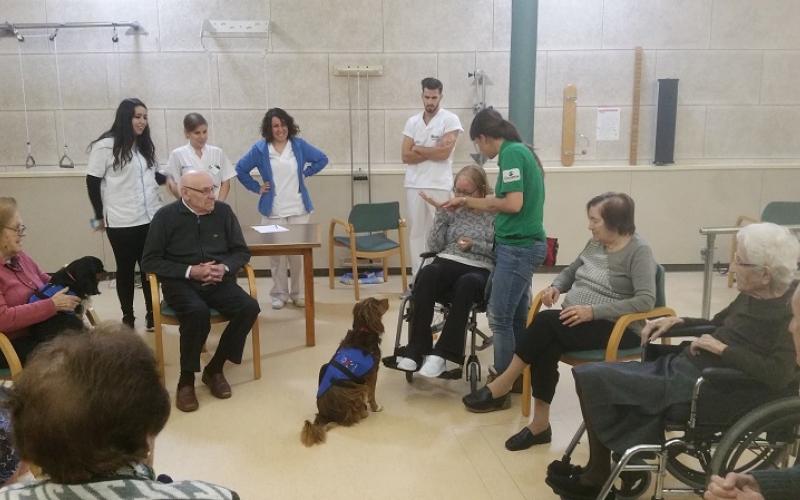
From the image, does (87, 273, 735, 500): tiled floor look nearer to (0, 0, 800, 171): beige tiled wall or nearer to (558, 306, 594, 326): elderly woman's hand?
(558, 306, 594, 326): elderly woman's hand

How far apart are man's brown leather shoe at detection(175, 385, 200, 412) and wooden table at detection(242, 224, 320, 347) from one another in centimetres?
86

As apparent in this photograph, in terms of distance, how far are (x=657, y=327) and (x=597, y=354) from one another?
34 centimetres

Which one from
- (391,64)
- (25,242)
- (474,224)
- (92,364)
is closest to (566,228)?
(391,64)

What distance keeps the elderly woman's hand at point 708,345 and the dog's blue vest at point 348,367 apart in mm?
1400

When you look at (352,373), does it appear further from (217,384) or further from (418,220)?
(418,220)

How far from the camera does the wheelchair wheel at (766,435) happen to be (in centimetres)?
209

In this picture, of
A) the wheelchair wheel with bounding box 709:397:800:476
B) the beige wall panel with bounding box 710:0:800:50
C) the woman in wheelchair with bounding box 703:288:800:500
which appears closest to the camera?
the woman in wheelchair with bounding box 703:288:800:500

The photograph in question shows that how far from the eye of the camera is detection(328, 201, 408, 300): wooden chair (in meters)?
5.44

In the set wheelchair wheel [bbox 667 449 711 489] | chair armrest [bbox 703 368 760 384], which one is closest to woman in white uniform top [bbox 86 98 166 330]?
wheelchair wheel [bbox 667 449 711 489]

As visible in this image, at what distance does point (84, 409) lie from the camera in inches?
43.7

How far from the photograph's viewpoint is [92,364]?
1140mm

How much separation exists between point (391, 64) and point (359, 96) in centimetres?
38

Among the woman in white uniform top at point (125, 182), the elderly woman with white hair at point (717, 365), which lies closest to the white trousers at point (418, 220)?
the woman in white uniform top at point (125, 182)

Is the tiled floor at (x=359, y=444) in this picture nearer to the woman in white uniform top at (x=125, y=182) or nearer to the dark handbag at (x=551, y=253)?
the dark handbag at (x=551, y=253)
